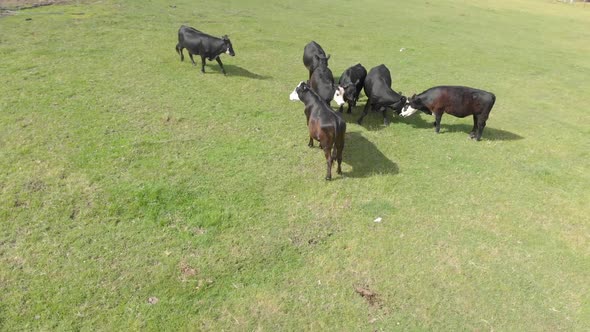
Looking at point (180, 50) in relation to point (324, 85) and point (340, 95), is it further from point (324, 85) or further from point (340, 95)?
point (340, 95)

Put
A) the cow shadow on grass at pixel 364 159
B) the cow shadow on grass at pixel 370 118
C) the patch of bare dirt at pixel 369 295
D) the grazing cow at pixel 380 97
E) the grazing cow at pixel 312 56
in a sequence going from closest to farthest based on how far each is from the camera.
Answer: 1. the patch of bare dirt at pixel 369 295
2. the cow shadow on grass at pixel 364 159
3. the grazing cow at pixel 380 97
4. the cow shadow on grass at pixel 370 118
5. the grazing cow at pixel 312 56

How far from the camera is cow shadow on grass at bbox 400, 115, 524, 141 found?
10.8m

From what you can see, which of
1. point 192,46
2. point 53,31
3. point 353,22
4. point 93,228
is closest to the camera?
point 93,228

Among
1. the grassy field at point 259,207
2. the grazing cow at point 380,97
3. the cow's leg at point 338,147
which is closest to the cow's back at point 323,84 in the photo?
the grassy field at point 259,207

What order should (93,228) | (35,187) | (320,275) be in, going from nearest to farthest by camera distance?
(320,275) < (93,228) < (35,187)

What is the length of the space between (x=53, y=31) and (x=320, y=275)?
52.8ft

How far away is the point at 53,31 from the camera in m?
16.4

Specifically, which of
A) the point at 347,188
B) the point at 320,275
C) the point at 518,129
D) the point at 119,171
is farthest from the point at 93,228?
the point at 518,129

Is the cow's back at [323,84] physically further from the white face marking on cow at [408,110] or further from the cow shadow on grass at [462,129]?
the cow shadow on grass at [462,129]

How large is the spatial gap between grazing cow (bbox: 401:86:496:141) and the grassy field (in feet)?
1.65

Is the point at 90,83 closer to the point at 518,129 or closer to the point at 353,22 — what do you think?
the point at 518,129

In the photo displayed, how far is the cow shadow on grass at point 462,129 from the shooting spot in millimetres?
10797

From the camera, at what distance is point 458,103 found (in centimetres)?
1020

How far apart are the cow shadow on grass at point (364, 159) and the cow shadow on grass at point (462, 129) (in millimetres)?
2201
